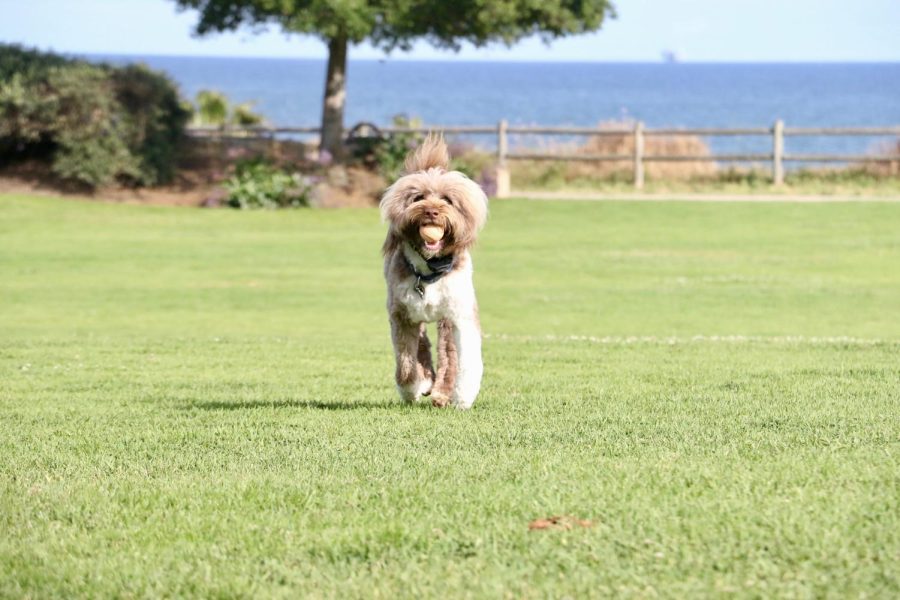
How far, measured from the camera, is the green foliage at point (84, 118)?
3381cm

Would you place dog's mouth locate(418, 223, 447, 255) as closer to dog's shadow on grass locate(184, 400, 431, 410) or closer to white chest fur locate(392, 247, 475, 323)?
white chest fur locate(392, 247, 475, 323)

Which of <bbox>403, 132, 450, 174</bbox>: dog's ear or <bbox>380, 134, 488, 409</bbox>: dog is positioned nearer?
<bbox>380, 134, 488, 409</bbox>: dog

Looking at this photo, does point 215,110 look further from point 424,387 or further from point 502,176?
point 424,387

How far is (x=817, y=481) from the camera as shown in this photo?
6.28m

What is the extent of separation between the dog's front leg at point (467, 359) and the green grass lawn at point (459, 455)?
0.14 meters

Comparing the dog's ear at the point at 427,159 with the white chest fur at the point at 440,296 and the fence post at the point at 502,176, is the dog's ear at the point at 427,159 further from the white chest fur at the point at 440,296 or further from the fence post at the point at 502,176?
the fence post at the point at 502,176

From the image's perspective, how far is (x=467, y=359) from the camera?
28.5 ft

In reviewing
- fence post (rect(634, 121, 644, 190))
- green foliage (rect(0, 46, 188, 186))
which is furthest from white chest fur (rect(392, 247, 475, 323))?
fence post (rect(634, 121, 644, 190))

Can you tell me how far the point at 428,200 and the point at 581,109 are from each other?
122 meters

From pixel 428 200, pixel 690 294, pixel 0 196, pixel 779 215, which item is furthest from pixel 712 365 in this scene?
pixel 0 196

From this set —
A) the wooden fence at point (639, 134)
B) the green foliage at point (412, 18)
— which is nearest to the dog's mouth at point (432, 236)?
the green foliage at point (412, 18)

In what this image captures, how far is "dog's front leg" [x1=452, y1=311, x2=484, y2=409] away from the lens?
8.62m

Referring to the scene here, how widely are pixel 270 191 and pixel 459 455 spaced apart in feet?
89.7

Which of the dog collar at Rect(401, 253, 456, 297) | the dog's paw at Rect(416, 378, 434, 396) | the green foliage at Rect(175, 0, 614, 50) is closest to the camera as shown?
the dog collar at Rect(401, 253, 456, 297)
